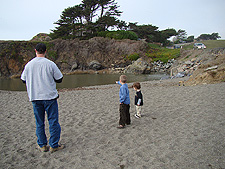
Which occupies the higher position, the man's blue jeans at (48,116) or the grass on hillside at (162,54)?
the grass on hillside at (162,54)

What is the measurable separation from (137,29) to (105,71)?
2344 centimetres

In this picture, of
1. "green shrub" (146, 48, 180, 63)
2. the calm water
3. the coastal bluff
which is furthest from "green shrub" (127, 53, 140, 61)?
the calm water

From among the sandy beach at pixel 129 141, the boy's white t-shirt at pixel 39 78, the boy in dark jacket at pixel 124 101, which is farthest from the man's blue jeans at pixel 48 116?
the boy in dark jacket at pixel 124 101

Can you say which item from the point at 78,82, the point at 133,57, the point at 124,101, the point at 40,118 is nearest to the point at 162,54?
the point at 133,57

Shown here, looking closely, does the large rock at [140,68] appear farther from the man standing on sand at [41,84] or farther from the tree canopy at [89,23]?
the man standing on sand at [41,84]

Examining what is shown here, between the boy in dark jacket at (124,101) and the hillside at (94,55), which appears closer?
the boy in dark jacket at (124,101)

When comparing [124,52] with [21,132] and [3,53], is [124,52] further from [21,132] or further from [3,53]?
[21,132]

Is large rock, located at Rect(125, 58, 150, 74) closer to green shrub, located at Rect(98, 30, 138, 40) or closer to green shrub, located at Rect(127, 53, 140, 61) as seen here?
green shrub, located at Rect(127, 53, 140, 61)

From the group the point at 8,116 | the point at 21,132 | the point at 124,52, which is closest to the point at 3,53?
the point at 124,52

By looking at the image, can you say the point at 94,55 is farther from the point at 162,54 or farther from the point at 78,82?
the point at 78,82

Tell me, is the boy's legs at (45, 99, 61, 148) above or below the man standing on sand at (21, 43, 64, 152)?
below

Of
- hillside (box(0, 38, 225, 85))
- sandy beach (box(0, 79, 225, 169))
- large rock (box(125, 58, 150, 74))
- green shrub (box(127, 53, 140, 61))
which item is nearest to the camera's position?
sandy beach (box(0, 79, 225, 169))

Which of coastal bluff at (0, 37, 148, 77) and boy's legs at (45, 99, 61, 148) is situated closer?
boy's legs at (45, 99, 61, 148)

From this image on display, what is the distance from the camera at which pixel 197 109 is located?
6035 mm
